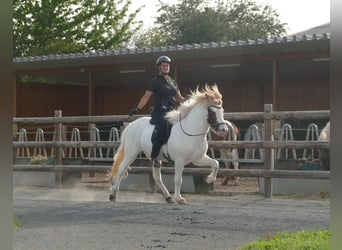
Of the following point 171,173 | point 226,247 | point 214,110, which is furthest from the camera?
point 171,173

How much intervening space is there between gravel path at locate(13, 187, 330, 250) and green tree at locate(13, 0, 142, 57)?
16.8 metres

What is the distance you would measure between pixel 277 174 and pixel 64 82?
49.2ft

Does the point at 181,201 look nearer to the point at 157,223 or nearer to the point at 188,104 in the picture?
the point at 188,104

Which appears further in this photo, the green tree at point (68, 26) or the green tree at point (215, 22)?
the green tree at point (215, 22)

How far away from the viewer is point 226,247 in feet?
17.1

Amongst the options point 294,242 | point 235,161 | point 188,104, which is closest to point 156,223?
point 294,242

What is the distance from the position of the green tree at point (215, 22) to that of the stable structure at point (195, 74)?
627 inches

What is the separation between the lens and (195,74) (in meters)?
20.7

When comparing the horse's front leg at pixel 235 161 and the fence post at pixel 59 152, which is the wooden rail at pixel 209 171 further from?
the horse's front leg at pixel 235 161

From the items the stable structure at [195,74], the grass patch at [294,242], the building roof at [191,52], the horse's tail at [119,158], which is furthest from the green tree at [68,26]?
the grass patch at [294,242]

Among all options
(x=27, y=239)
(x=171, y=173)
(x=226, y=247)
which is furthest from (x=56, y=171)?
(x=226, y=247)

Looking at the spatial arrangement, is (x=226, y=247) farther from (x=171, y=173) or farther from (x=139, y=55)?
(x=139, y=55)

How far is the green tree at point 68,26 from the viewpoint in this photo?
85.0 ft

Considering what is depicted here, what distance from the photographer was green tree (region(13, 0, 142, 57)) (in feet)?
85.0
